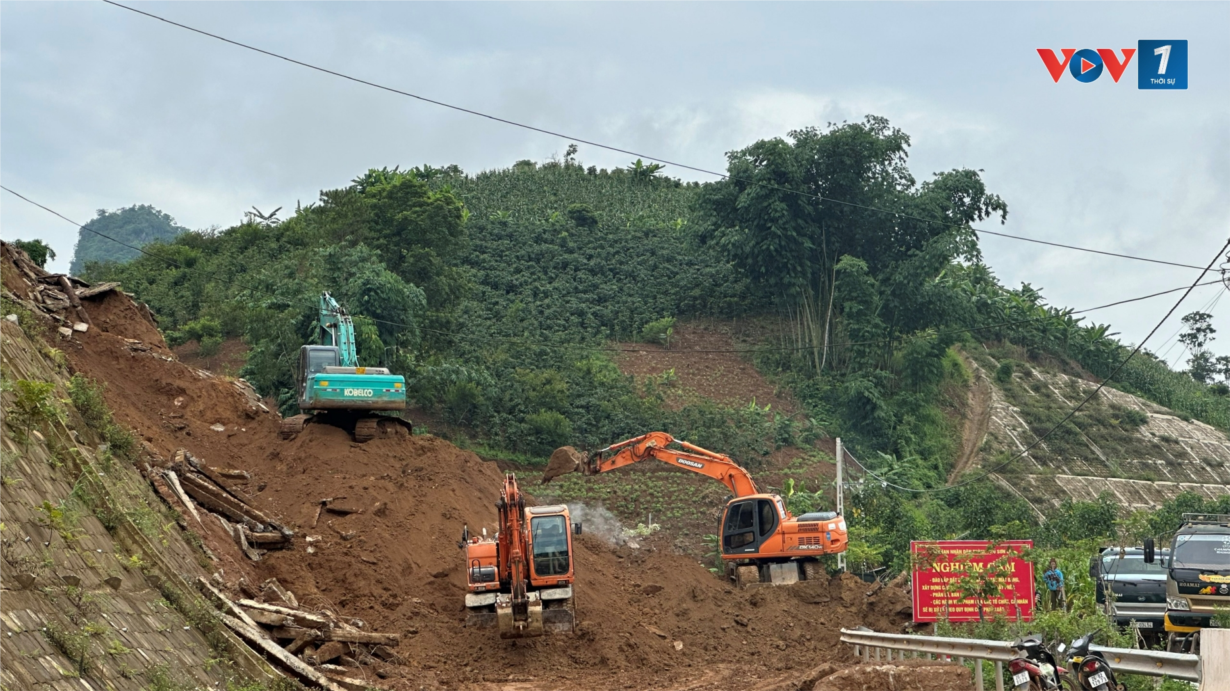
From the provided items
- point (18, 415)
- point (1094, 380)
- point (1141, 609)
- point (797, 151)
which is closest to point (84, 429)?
point (18, 415)

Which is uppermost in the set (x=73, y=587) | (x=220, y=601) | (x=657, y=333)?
(x=657, y=333)

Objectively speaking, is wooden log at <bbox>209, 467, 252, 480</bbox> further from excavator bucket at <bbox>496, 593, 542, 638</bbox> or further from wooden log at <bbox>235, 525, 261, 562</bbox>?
excavator bucket at <bbox>496, 593, 542, 638</bbox>

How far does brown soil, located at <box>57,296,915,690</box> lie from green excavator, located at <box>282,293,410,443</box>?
50 cm

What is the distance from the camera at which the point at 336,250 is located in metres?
41.4

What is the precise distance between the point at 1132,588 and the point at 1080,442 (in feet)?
114

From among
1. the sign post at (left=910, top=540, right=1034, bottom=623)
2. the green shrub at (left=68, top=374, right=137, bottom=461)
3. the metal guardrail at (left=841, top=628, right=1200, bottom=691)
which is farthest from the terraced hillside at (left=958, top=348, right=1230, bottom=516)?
the green shrub at (left=68, top=374, right=137, bottom=461)

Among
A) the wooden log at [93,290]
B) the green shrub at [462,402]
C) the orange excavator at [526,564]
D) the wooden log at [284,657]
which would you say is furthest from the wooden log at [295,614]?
the green shrub at [462,402]

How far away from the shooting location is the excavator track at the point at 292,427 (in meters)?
27.1

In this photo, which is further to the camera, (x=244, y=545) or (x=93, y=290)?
(x=93, y=290)

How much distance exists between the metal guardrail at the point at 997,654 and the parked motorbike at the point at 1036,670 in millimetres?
183

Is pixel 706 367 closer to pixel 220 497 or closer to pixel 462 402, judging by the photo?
pixel 462 402

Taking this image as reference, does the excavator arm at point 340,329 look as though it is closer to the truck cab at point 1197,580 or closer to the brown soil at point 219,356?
the brown soil at point 219,356

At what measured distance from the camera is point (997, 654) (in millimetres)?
9516

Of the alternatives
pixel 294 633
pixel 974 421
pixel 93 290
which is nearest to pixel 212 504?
pixel 294 633
